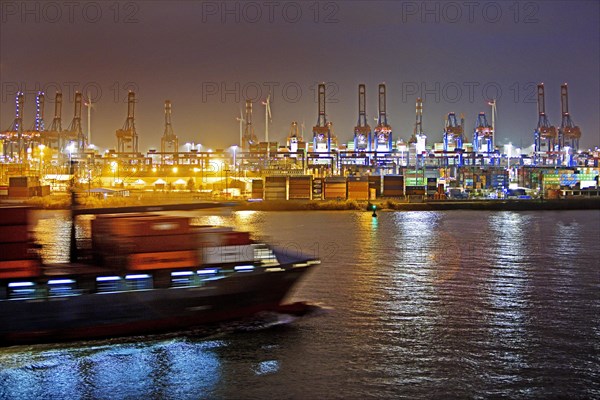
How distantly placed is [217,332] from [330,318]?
1827 mm

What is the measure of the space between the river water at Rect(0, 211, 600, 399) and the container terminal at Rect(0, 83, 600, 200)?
2537cm

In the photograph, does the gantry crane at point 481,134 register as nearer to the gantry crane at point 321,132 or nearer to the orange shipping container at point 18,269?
the gantry crane at point 321,132

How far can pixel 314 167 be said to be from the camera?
69.9 metres

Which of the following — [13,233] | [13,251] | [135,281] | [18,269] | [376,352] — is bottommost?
[376,352]

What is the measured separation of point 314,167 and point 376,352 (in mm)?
62101

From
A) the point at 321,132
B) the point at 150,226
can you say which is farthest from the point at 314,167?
the point at 150,226

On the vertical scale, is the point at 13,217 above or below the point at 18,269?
above

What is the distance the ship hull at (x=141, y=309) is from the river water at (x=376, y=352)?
206mm

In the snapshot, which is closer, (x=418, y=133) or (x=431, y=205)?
(x=431, y=205)

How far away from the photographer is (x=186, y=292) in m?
8.62

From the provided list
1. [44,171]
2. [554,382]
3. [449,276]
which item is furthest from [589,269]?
[44,171]

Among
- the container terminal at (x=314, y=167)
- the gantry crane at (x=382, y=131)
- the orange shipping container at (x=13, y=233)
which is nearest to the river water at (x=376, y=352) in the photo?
the orange shipping container at (x=13, y=233)

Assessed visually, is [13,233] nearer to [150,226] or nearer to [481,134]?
[150,226]

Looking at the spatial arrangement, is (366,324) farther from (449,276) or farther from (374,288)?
(449,276)
